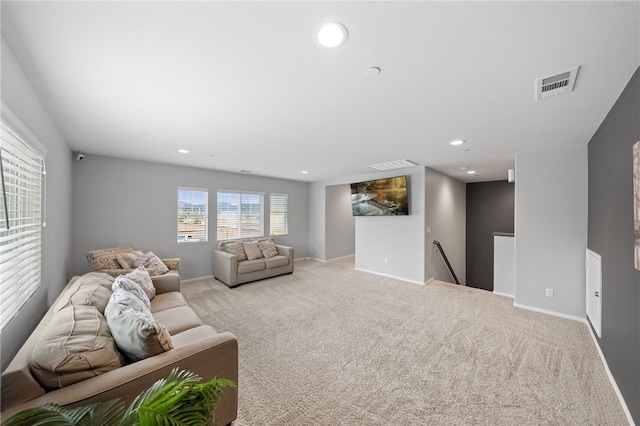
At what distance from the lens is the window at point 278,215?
21.6 feet

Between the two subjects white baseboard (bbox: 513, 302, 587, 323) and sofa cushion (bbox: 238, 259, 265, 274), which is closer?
white baseboard (bbox: 513, 302, 587, 323)

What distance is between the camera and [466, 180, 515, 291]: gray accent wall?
6.24 metres

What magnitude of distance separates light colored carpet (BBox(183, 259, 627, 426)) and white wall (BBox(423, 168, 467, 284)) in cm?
128

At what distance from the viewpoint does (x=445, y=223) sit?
224 inches

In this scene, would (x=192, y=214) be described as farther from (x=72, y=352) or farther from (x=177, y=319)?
(x=72, y=352)

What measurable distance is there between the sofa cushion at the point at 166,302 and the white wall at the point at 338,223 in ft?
14.7

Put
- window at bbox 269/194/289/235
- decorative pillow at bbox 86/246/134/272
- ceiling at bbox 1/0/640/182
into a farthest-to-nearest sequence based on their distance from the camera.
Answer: window at bbox 269/194/289/235 → decorative pillow at bbox 86/246/134/272 → ceiling at bbox 1/0/640/182

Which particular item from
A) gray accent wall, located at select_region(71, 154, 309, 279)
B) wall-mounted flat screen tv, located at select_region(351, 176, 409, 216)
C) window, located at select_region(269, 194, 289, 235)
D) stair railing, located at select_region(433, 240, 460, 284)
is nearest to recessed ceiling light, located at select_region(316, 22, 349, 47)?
wall-mounted flat screen tv, located at select_region(351, 176, 409, 216)

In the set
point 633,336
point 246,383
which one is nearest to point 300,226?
point 246,383

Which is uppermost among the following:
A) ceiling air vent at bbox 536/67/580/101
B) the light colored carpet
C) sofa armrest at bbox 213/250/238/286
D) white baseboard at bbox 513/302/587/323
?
ceiling air vent at bbox 536/67/580/101

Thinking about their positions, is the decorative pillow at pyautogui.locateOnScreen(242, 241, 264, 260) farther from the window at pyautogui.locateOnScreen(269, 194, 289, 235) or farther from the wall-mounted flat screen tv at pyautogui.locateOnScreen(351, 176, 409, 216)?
the wall-mounted flat screen tv at pyautogui.locateOnScreen(351, 176, 409, 216)

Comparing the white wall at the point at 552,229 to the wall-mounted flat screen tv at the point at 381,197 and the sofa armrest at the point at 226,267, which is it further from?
the sofa armrest at the point at 226,267

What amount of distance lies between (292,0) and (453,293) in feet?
15.5

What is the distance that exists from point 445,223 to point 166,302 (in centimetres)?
561
